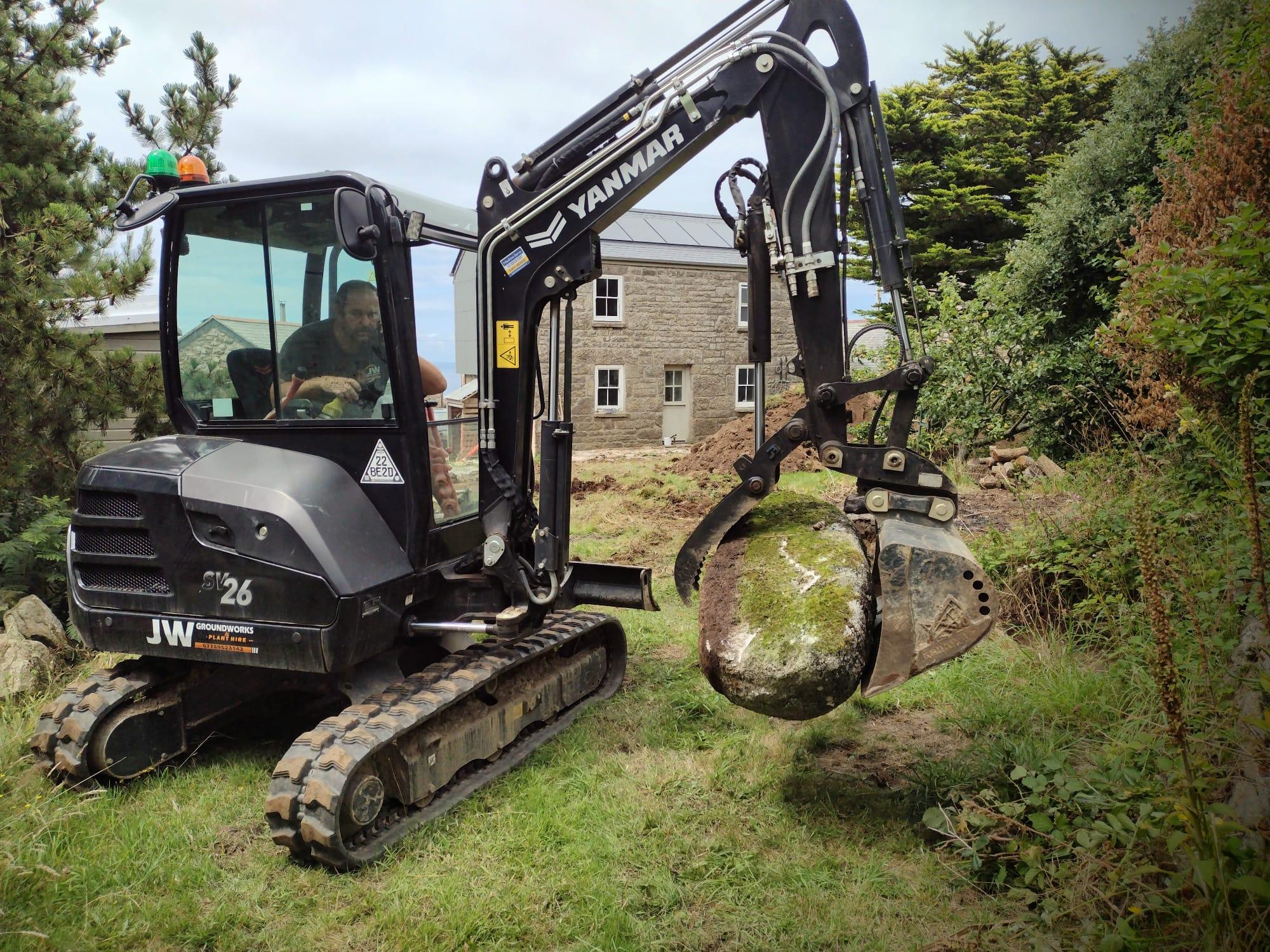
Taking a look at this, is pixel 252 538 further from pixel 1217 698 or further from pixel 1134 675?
pixel 1134 675

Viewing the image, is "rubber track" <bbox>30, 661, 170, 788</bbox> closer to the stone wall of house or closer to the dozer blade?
the dozer blade

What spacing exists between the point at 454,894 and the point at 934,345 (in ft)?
32.9

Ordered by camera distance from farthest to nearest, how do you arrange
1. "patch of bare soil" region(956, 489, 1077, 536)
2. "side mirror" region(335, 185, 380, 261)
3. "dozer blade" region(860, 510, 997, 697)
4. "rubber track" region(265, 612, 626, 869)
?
1. "patch of bare soil" region(956, 489, 1077, 536)
2. "side mirror" region(335, 185, 380, 261)
3. "rubber track" region(265, 612, 626, 869)
4. "dozer blade" region(860, 510, 997, 697)

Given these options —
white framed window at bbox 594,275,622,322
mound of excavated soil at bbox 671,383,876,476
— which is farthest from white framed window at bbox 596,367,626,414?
mound of excavated soil at bbox 671,383,876,476

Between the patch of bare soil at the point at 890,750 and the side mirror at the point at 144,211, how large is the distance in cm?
430

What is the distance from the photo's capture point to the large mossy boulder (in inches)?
137

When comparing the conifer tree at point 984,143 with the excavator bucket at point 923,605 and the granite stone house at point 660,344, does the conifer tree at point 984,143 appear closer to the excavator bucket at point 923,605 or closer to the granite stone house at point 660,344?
the granite stone house at point 660,344

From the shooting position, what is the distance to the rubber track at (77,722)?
413cm

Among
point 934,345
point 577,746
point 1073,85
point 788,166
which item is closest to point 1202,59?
point 934,345

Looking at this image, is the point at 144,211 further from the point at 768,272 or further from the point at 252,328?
the point at 768,272

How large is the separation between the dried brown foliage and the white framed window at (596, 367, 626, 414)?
45.8ft

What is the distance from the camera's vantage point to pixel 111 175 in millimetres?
7492

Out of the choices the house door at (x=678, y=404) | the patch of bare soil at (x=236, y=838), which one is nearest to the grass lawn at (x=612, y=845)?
the patch of bare soil at (x=236, y=838)

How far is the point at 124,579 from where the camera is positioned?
425 centimetres
